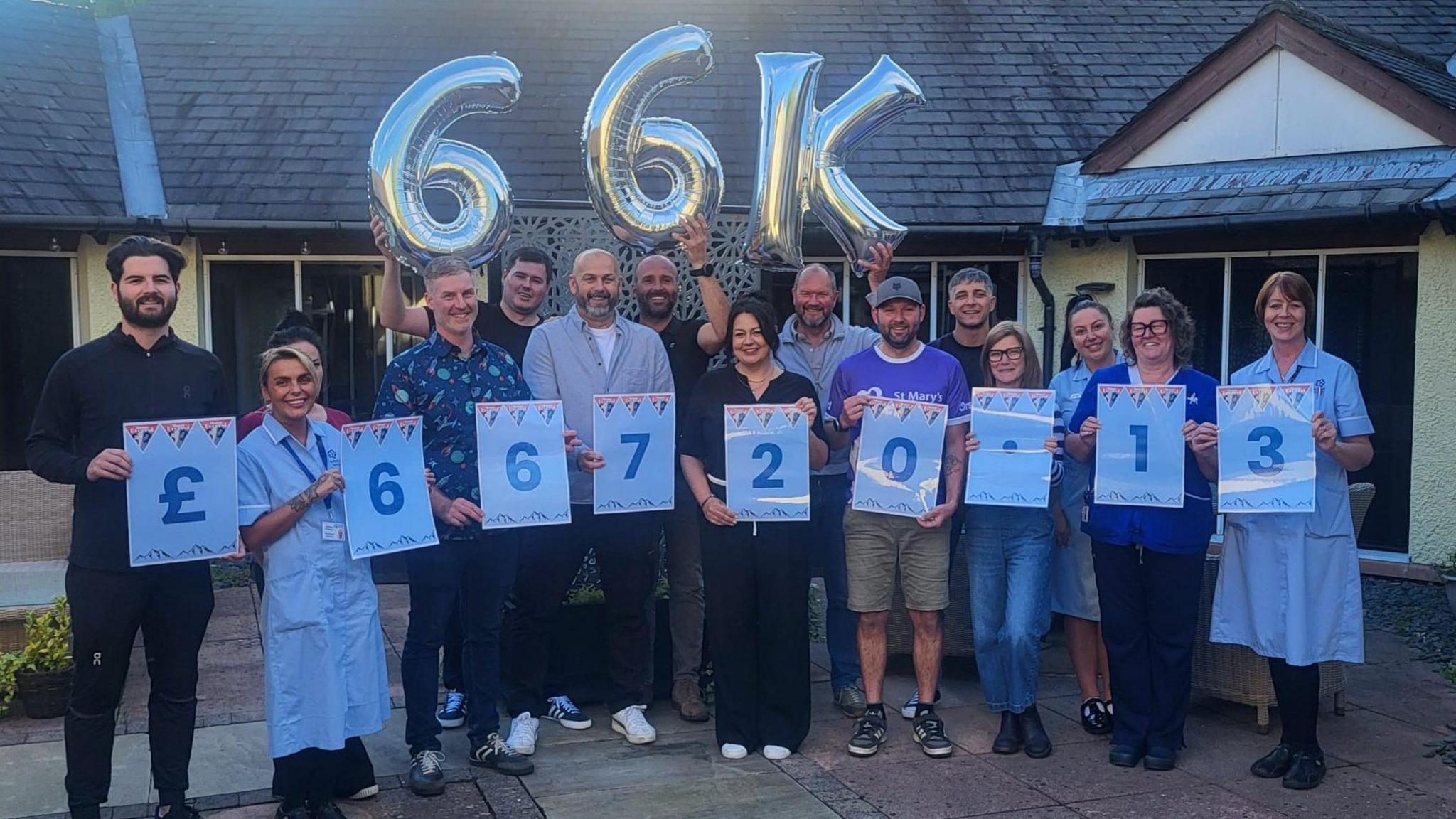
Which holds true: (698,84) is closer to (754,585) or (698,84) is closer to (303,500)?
(754,585)

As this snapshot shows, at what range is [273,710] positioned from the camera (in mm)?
3990

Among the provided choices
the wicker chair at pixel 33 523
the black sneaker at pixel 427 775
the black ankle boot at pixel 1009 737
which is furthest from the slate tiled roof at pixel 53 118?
the black ankle boot at pixel 1009 737

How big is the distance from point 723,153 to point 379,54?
3.17 meters

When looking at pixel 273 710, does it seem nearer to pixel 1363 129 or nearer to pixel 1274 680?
pixel 1274 680

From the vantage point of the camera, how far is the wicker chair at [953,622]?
607 centimetres

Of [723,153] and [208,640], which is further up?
[723,153]

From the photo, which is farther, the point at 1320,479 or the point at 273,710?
the point at 1320,479

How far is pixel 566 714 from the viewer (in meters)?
5.31

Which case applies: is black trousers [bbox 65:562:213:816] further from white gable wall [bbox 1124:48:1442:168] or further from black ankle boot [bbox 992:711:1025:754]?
white gable wall [bbox 1124:48:1442:168]

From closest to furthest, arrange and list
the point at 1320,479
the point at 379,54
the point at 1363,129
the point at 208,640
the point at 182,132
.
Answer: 1. the point at 1320,479
2. the point at 208,640
3. the point at 1363,129
4. the point at 182,132
5. the point at 379,54

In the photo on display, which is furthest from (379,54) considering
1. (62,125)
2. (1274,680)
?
(1274,680)

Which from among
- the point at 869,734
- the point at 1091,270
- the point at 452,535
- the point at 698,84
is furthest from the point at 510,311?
the point at 1091,270

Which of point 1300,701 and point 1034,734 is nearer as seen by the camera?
point 1300,701

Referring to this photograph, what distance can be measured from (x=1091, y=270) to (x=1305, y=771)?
579cm
